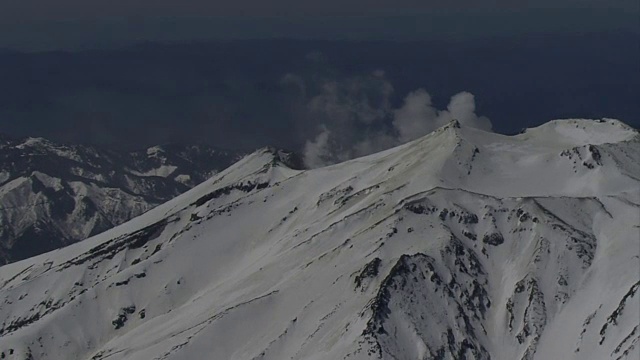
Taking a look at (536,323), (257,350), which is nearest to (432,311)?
(536,323)

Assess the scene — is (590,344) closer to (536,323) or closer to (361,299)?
(536,323)

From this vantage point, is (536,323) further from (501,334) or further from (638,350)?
(638,350)

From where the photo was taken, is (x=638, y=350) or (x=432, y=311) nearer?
(x=638, y=350)

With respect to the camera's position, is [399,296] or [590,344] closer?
[590,344]

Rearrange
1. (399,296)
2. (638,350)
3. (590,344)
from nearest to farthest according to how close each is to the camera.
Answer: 1. (638,350)
2. (590,344)
3. (399,296)

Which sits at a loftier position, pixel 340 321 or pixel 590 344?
pixel 340 321

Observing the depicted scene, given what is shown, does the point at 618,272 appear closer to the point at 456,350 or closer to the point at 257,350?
the point at 456,350

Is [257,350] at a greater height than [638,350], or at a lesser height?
greater

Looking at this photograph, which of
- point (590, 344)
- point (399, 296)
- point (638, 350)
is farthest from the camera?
point (399, 296)

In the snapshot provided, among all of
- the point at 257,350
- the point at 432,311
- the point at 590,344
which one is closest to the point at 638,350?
the point at 590,344
